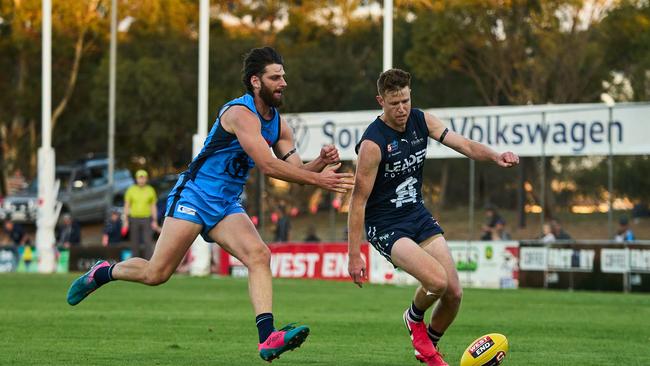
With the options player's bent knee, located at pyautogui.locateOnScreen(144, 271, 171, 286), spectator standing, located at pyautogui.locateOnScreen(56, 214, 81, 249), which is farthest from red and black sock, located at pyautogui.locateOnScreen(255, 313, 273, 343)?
spectator standing, located at pyautogui.locateOnScreen(56, 214, 81, 249)

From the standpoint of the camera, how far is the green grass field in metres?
10.5

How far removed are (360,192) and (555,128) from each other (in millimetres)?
16134

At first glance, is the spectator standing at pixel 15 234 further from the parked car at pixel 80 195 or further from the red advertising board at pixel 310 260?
the red advertising board at pixel 310 260

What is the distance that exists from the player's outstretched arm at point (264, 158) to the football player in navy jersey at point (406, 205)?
1.98 feet

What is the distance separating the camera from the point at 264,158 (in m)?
9.05

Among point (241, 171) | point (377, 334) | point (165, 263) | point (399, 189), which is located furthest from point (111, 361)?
point (377, 334)

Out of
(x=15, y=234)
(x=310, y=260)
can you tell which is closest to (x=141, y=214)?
(x=310, y=260)

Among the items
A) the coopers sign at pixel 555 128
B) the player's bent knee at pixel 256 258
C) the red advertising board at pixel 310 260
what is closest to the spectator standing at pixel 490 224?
the coopers sign at pixel 555 128

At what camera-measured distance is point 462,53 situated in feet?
144

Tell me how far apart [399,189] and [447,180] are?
2353 cm

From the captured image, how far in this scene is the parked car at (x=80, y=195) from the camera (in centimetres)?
4475

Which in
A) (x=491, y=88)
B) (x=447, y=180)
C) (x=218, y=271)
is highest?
(x=491, y=88)

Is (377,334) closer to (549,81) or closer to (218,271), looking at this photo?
(218,271)

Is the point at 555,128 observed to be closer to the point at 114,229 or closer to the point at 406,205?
the point at 114,229
